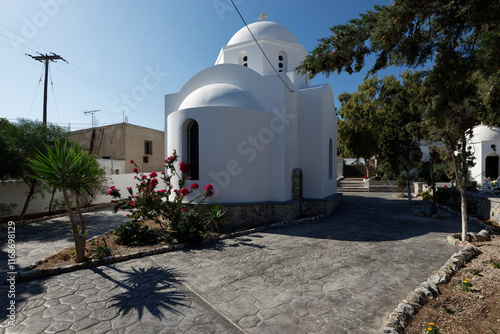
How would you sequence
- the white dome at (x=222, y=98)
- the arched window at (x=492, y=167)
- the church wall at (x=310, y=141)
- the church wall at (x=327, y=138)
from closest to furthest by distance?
the white dome at (x=222, y=98) < the church wall at (x=310, y=141) < the church wall at (x=327, y=138) < the arched window at (x=492, y=167)

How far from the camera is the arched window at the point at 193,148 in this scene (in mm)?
9766

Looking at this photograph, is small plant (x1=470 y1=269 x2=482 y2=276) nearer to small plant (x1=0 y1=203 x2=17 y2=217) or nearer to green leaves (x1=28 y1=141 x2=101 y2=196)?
green leaves (x1=28 y1=141 x2=101 y2=196)

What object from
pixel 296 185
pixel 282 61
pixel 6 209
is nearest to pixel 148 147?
pixel 6 209

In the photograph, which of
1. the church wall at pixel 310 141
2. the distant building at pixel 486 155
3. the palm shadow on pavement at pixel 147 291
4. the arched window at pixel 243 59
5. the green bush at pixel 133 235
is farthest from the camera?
the distant building at pixel 486 155

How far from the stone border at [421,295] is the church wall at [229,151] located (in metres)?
5.91

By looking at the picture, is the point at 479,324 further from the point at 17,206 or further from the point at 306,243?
the point at 17,206

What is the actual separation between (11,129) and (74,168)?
6676 mm

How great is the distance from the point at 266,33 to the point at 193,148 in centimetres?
768

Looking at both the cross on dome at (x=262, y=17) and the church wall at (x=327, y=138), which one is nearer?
the church wall at (x=327, y=138)

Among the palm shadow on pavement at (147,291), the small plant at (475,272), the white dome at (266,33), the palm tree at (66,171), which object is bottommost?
the palm shadow on pavement at (147,291)

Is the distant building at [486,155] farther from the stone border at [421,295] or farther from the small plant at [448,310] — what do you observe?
the small plant at [448,310]

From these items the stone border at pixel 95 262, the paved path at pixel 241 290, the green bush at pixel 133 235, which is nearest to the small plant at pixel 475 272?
the paved path at pixel 241 290

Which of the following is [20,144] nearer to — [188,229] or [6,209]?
[6,209]

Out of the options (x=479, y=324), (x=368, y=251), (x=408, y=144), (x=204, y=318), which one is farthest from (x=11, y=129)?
(x=408, y=144)
